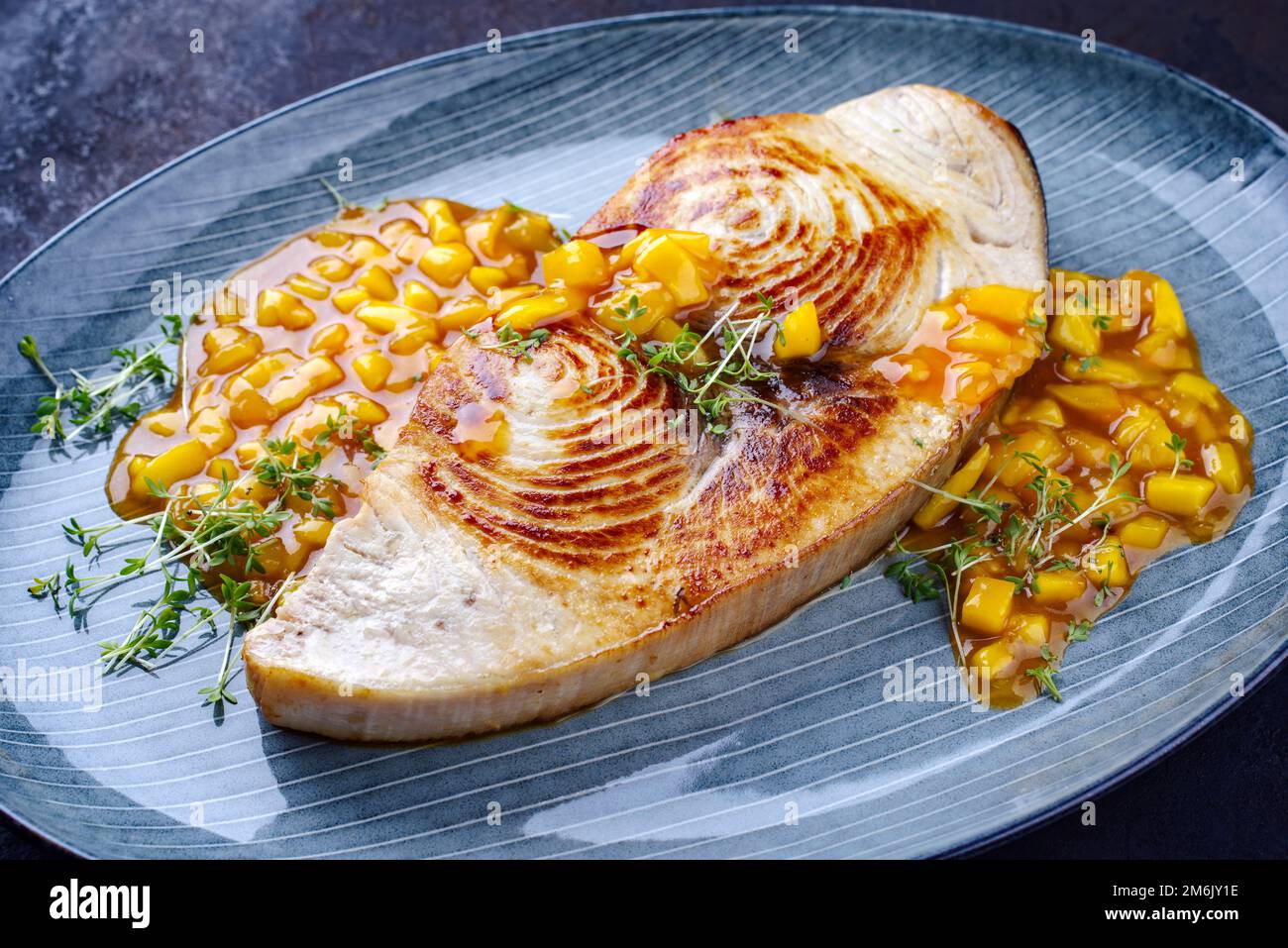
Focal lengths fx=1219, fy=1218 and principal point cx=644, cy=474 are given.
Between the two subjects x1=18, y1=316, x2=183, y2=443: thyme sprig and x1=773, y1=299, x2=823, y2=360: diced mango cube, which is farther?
x1=18, y1=316, x2=183, y2=443: thyme sprig

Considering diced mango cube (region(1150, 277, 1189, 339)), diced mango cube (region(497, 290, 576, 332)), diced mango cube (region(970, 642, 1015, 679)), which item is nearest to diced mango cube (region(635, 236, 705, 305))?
diced mango cube (region(497, 290, 576, 332))

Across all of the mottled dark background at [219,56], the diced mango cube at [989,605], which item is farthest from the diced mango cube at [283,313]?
the diced mango cube at [989,605]

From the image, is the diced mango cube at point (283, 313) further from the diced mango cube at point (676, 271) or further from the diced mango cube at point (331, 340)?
the diced mango cube at point (676, 271)

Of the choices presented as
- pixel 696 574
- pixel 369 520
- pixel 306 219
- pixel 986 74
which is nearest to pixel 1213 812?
pixel 696 574

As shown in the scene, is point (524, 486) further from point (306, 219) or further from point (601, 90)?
point (601, 90)

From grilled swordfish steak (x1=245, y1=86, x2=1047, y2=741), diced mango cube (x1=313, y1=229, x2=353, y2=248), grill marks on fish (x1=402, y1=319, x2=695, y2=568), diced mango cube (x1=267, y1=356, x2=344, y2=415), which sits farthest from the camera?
diced mango cube (x1=313, y1=229, x2=353, y2=248)

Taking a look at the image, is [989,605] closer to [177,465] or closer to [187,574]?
[187,574]

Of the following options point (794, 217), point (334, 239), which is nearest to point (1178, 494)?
point (794, 217)

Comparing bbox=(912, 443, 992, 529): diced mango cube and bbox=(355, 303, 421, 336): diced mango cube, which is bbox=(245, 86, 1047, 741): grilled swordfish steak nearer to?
bbox=(912, 443, 992, 529): diced mango cube
